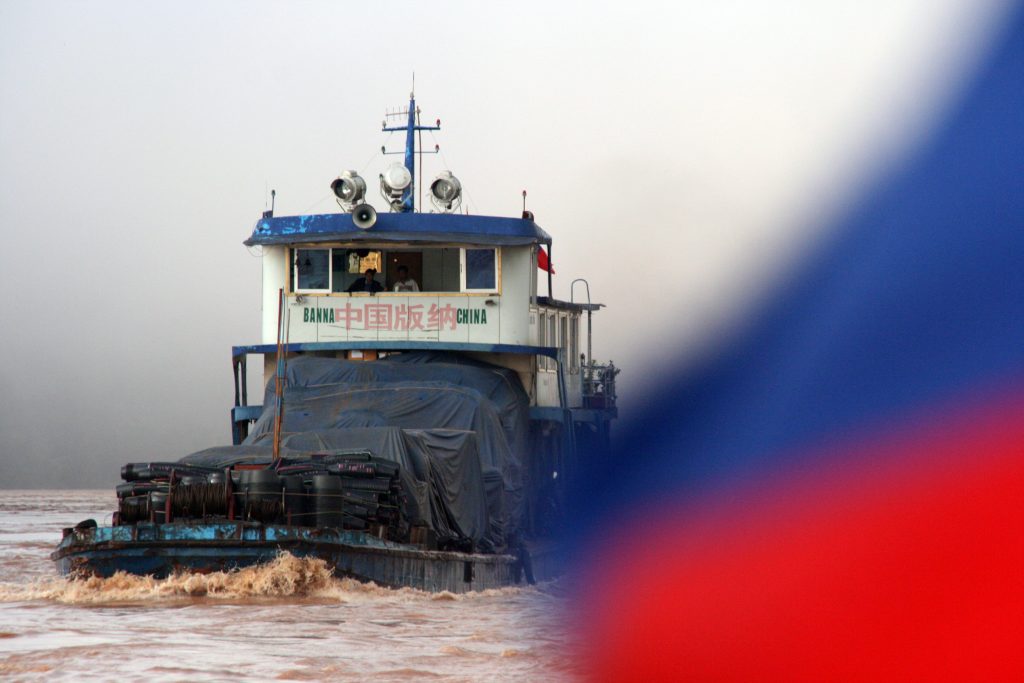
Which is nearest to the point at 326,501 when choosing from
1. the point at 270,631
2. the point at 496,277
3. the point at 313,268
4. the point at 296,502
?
the point at 296,502

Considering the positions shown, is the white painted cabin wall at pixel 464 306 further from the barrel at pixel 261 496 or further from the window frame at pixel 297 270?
the barrel at pixel 261 496

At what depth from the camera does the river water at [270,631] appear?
12.3m

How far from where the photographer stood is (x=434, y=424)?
20719 mm

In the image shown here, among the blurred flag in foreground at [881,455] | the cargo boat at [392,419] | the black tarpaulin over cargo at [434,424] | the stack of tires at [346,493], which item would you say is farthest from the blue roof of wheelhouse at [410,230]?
the blurred flag in foreground at [881,455]

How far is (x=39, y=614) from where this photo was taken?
15.9 metres

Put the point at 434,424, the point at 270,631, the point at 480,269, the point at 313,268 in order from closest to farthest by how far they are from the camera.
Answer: the point at 270,631 → the point at 434,424 → the point at 480,269 → the point at 313,268

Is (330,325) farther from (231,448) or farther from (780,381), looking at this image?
(780,381)

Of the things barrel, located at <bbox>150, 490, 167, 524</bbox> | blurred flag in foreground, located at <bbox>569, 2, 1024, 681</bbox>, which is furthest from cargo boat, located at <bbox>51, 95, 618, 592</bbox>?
blurred flag in foreground, located at <bbox>569, 2, 1024, 681</bbox>

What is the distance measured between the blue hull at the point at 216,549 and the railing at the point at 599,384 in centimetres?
1021

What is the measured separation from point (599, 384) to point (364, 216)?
242 inches

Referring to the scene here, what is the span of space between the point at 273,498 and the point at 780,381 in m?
11.3

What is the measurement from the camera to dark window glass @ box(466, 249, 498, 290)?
79.0ft

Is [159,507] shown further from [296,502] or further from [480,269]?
[480,269]

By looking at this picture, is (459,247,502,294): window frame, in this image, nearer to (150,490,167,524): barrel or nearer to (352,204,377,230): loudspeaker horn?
(352,204,377,230): loudspeaker horn
